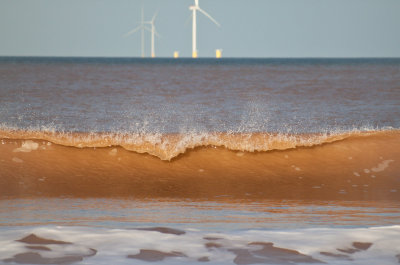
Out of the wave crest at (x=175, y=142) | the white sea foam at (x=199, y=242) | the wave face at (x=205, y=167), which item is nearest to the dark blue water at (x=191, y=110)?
the wave crest at (x=175, y=142)

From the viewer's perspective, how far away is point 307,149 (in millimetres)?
12641

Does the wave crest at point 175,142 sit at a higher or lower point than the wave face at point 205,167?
higher

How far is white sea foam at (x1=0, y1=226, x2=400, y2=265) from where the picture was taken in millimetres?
5484

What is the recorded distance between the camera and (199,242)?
5879 millimetres

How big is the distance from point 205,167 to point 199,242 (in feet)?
19.5

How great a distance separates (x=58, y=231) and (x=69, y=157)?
6.10 meters

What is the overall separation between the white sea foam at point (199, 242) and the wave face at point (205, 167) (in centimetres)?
373

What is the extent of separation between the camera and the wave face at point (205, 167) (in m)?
10.4

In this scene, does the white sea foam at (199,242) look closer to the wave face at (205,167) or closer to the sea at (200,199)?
the sea at (200,199)

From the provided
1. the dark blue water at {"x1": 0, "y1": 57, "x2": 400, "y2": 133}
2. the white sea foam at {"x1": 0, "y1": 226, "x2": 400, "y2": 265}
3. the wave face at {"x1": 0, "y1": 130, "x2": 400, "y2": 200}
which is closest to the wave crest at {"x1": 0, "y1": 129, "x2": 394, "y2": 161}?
the wave face at {"x1": 0, "y1": 130, "x2": 400, "y2": 200}

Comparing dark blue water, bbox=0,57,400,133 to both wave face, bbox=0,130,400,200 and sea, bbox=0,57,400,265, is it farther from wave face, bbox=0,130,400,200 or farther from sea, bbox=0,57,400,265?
sea, bbox=0,57,400,265

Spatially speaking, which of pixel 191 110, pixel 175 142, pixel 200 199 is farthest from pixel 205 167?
pixel 191 110

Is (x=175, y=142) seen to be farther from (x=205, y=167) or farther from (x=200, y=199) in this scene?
(x=200, y=199)

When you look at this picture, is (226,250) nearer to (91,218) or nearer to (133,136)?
(91,218)
